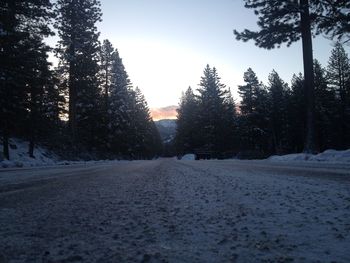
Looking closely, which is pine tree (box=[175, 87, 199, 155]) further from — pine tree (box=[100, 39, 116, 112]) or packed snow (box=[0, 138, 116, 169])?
packed snow (box=[0, 138, 116, 169])

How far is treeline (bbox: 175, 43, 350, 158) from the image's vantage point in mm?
53594

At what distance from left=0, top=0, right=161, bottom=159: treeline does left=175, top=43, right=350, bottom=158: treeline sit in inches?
513

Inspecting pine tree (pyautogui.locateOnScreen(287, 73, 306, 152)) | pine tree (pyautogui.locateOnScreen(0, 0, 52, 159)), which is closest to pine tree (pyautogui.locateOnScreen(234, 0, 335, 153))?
pine tree (pyautogui.locateOnScreen(0, 0, 52, 159))

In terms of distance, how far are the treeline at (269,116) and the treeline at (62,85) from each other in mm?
13029

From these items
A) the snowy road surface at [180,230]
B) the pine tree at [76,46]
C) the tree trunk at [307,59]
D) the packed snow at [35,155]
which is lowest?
the snowy road surface at [180,230]

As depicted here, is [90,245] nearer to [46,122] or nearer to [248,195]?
[248,195]

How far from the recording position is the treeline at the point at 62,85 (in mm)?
20125

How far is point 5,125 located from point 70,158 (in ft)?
30.0

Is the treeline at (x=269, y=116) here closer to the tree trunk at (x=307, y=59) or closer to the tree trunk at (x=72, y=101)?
the tree trunk at (x=72, y=101)

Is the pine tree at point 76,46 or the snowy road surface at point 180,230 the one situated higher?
the pine tree at point 76,46

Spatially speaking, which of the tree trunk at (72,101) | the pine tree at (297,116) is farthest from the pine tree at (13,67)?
the pine tree at (297,116)

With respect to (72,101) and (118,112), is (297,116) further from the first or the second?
(72,101)

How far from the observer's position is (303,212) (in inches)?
109

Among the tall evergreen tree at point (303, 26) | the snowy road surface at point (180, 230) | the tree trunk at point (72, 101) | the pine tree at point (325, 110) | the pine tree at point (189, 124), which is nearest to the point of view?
the snowy road surface at point (180, 230)
